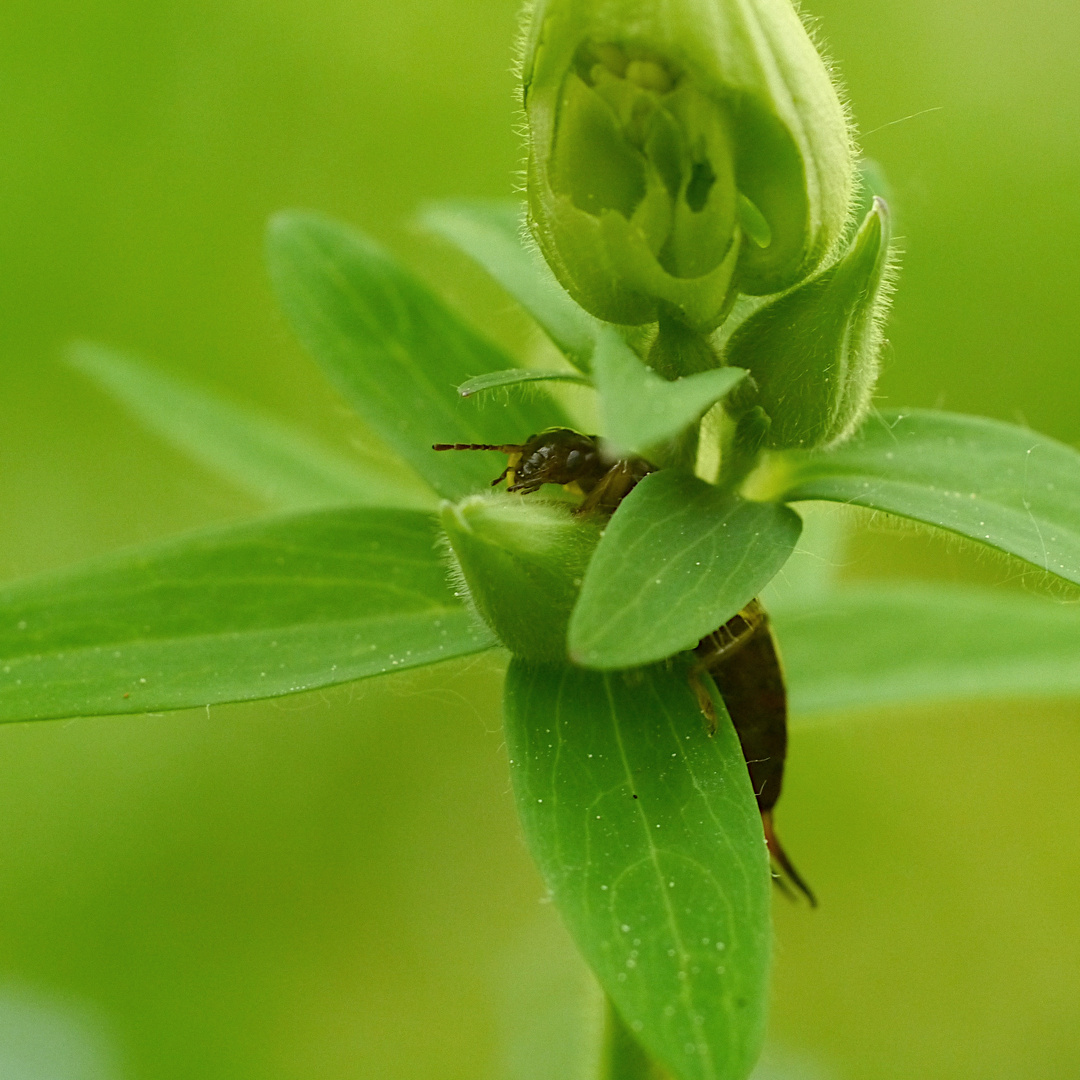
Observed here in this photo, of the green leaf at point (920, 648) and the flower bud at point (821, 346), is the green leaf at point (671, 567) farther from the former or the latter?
the green leaf at point (920, 648)

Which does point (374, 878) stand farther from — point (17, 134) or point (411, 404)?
point (17, 134)

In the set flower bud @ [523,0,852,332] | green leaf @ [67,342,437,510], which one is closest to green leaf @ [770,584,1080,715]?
green leaf @ [67,342,437,510]

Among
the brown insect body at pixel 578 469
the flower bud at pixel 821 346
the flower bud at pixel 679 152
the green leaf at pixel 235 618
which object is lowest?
the green leaf at pixel 235 618

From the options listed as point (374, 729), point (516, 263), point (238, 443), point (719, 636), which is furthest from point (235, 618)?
point (374, 729)

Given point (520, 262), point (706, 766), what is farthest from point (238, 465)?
point (706, 766)

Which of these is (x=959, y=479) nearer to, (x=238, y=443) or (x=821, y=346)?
(x=821, y=346)

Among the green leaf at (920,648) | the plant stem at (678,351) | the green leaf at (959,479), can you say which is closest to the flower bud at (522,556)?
the plant stem at (678,351)

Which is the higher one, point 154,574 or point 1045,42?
point 154,574
